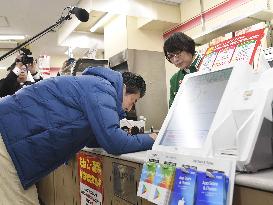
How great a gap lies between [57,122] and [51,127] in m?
0.04

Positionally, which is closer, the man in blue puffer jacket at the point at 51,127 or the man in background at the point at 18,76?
the man in blue puffer jacket at the point at 51,127

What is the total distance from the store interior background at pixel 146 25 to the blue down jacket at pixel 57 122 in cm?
198

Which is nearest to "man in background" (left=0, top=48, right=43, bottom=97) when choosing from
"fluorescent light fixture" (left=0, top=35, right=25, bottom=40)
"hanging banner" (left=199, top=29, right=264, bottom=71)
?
"hanging banner" (left=199, top=29, right=264, bottom=71)

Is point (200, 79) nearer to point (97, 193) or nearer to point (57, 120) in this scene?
point (57, 120)

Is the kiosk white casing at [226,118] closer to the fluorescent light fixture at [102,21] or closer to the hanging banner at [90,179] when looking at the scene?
the hanging banner at [90,179]

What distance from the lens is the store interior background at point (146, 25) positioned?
12.2 feet

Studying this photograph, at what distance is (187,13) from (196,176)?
459 centimetres

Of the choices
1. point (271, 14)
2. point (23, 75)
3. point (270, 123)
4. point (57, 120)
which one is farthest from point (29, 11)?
point (270, 123)

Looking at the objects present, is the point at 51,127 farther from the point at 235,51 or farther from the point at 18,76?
the point at 18,76

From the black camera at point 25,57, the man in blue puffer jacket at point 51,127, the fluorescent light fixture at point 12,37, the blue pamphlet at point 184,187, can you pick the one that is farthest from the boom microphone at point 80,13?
the fluorescent light fixture at point 12,37

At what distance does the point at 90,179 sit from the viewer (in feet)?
6.05

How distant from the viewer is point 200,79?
1.22 meters

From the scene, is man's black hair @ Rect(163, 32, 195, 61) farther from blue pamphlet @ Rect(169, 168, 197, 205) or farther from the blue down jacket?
blue pamphlet @ Rect(169, 168, 197, 205)

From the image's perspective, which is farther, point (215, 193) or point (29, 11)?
point (29, 11)
